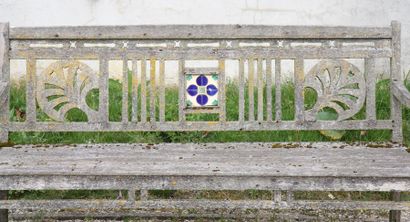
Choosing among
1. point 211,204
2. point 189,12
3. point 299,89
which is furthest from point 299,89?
point 189,12

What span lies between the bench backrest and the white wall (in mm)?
2078

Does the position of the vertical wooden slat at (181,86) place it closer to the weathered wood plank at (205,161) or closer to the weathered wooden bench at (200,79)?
the weathered wooden bench at (200,79)

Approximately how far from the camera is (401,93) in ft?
14.4

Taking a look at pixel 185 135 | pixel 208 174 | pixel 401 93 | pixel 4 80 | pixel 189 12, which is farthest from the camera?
pixel 189 12

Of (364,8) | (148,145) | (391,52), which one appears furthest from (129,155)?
(364,8)

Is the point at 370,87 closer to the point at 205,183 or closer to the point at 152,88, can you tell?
the point at 152,88

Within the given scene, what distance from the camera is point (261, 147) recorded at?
4398mm

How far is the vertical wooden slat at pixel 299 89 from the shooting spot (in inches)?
178

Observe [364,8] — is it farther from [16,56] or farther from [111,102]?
[16,56]

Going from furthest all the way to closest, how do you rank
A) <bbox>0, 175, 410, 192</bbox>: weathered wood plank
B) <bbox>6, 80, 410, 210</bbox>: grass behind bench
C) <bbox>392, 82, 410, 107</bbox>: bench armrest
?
<bbox>6, 80, 410, 210</bbox>: grass behind bench < <bbox>392, 82, 410, 107</bbox>: bench armrest < <bbox>0, 175, 410, 192</bbox>: weathered wood plank

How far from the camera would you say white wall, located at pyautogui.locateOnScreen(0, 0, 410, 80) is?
659 centimetres

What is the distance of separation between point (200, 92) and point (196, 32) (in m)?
0.36

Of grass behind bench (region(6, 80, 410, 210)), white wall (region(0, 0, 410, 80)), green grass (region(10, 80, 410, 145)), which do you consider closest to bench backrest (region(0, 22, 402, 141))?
grass behind bench (region(6, 80, 410, 210))

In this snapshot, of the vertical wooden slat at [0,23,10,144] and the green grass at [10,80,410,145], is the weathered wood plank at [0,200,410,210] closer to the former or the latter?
the vertical wooden slat at [0,23,10,144]
